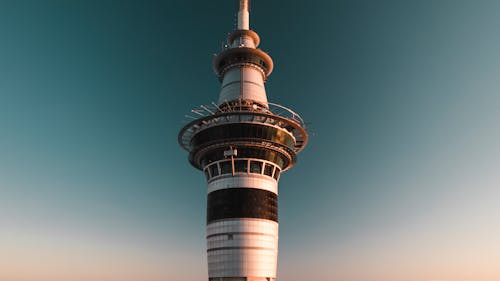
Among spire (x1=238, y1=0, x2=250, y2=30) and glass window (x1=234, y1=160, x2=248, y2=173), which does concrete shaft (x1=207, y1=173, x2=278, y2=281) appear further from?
spire (x1=238, y1=0, x2=250, y2=30)

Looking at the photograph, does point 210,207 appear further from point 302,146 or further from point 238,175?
point 302,146

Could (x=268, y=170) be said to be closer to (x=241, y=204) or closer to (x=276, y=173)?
(x=276, y=173)

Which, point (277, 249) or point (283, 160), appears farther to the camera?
point (283, 160)

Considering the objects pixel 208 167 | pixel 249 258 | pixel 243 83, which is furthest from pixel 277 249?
pixel 243 83

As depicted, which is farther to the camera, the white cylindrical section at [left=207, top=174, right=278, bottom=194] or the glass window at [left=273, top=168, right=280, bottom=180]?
the glass window at [left=273, top=168, right=280, bottom=180]

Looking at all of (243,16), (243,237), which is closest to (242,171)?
(243,237)

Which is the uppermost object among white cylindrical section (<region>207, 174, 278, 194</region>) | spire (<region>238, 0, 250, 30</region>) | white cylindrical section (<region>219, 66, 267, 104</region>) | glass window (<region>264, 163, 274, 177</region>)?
spire (<region>238, 0, 250, 30</region>)

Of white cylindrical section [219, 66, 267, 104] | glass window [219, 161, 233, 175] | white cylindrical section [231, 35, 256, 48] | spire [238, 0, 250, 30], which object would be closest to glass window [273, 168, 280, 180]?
glass window [219, 161, 233, 175]

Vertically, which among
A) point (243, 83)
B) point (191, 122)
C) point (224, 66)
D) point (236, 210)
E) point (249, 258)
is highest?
point (224, 66)
